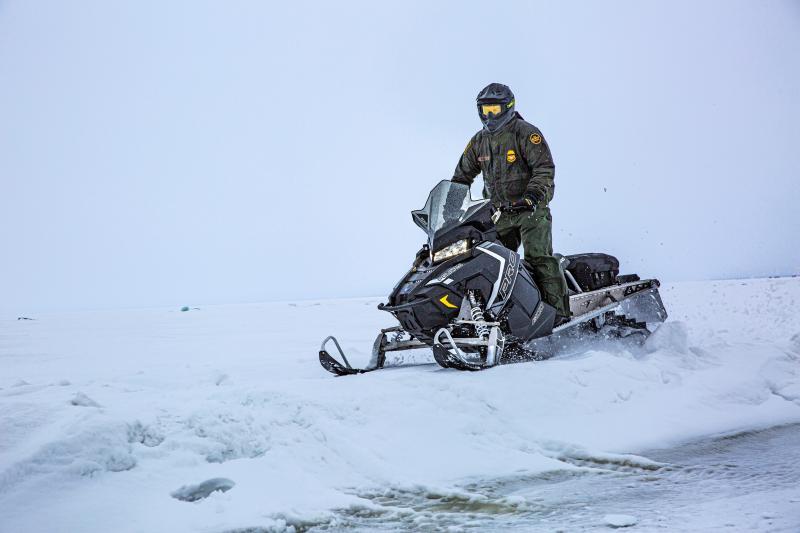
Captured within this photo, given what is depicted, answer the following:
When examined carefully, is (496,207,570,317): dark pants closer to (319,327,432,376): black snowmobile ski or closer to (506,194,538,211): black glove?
(506,194,538,211): black glove

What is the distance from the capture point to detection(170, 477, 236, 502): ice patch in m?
2.55

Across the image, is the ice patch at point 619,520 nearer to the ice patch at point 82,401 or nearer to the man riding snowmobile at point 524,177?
the ice patch at point 82,401

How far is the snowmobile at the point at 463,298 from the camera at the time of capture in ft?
15.5

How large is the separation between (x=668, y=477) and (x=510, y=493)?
0.75m

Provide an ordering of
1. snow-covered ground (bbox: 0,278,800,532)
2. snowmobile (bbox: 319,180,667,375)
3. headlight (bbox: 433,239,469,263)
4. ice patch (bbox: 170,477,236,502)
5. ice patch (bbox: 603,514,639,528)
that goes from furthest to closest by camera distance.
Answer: headlight (bbox: 433,239,469,263), snowmobile (bbox: 319,180,667,375), ice patch (bbox: 170,477,236,502), snow-covered ground (bbox: 0,278,800,532), ice patch (bbox: 603,514,639,528)

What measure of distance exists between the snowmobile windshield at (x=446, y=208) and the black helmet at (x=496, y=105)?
949 millimetres

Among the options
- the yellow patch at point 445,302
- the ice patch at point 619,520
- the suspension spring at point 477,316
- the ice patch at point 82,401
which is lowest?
the ice patch at point 619,520

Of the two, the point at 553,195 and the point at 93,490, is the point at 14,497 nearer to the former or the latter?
the point at 93,490

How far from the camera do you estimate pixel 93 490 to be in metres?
2.43

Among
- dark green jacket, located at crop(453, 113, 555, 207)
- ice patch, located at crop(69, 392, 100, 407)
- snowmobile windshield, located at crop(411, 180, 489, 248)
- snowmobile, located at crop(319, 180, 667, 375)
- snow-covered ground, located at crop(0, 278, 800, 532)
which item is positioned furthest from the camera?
dark green jacket, located at crop(453, 113, 555, 207)

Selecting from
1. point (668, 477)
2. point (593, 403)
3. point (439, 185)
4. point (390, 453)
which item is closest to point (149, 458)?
point (390, 453)

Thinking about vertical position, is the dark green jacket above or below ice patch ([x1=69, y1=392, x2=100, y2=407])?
above

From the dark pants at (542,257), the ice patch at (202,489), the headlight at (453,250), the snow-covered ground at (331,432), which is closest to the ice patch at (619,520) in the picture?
the snow-covered ground at (331,432)

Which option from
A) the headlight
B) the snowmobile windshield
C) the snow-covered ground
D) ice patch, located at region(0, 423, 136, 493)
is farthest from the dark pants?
ice patch, located at region(0, 423, 136, 493)
